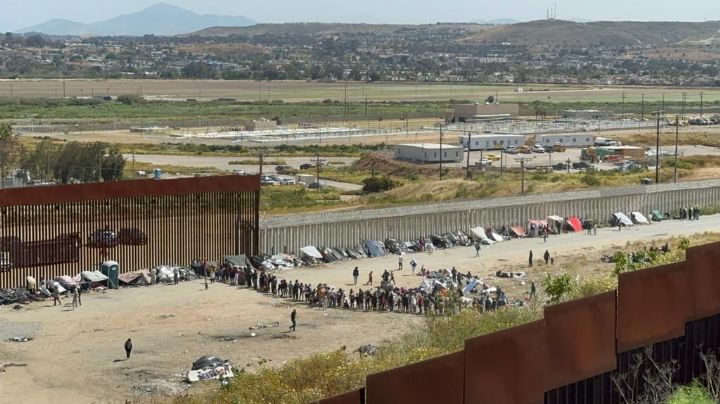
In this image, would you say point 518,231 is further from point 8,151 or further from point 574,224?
point 8,151

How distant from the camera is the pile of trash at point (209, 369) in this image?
2445cm

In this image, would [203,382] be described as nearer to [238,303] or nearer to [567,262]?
[238,303]

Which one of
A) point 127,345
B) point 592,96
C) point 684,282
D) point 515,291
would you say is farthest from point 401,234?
point 592,96

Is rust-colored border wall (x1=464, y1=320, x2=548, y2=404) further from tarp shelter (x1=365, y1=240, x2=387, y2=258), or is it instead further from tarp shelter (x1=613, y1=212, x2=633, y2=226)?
tarp shelter (x1=613, y1=212, x2=633, y2=226)

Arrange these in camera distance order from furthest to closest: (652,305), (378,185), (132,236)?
(378,185)
(132,236)
(652,305)

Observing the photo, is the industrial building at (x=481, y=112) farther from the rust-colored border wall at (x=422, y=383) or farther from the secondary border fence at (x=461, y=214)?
the rust-colored border wall at (x=422, y=383)

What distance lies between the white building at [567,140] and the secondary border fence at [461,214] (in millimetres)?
33259

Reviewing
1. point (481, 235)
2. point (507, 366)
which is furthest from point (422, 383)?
point (481, 235)

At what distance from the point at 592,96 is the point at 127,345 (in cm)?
15248

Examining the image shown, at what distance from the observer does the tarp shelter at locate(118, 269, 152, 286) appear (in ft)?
113

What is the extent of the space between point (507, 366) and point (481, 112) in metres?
106

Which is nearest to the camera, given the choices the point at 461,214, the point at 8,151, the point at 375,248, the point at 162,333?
the point at 162,333

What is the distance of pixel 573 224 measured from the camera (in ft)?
150

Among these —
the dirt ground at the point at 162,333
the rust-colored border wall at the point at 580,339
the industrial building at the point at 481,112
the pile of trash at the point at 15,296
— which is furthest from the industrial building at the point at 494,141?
the rust-colored border wall at the point at 580,339
